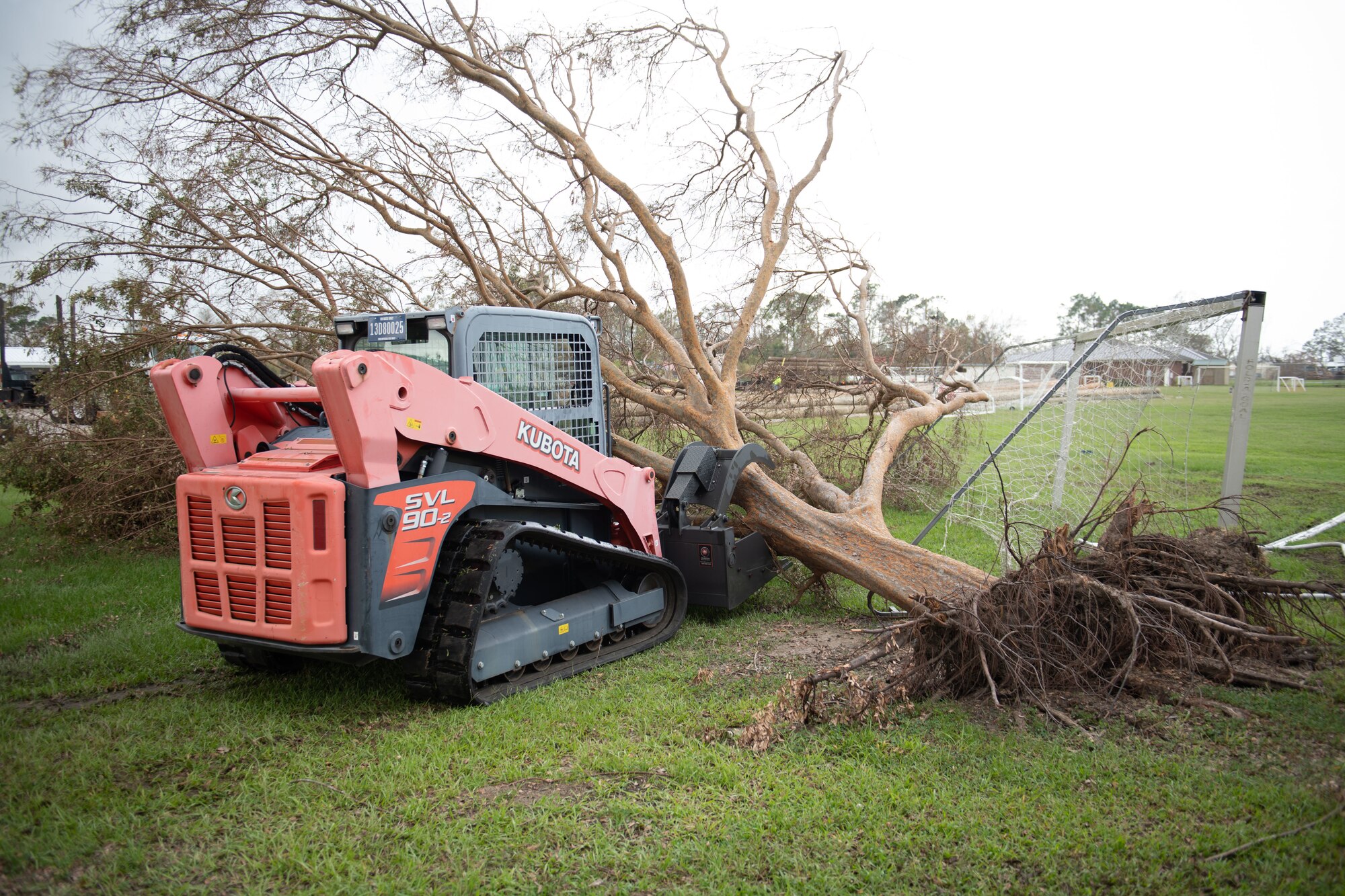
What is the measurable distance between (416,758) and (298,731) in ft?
2.79

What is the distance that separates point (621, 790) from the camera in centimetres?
364

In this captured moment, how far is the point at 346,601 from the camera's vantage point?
412 cm

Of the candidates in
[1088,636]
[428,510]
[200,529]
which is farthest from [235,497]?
[1088,636]

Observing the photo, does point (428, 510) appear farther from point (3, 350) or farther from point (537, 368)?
point (3, 350)

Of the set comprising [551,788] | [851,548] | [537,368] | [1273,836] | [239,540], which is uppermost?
[537,368]

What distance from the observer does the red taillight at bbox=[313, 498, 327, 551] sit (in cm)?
400

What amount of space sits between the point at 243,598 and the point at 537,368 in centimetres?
229

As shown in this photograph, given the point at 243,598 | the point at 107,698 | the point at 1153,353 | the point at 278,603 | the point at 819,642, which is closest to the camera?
the point at 278,603

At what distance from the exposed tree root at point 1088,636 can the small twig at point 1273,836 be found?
1104mm

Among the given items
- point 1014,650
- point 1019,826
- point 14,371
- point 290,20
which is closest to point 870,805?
point 1019,826

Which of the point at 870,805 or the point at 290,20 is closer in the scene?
the point at 870,805

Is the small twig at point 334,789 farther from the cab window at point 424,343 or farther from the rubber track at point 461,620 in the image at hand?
the cab window at point 424,343

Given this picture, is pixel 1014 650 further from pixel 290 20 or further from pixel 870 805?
pixel 290 20

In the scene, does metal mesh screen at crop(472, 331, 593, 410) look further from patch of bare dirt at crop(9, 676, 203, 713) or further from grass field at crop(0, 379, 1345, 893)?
patch of bare dirt at crop(9, 676, 203, 713)
